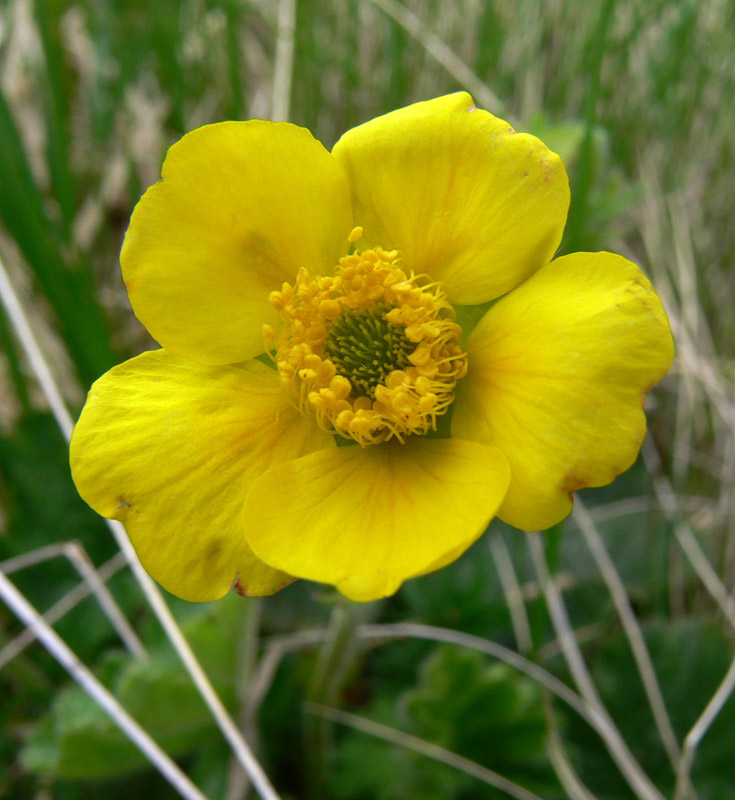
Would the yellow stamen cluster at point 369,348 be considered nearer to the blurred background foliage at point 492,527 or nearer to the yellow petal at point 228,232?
the yellow petal at point 228,232

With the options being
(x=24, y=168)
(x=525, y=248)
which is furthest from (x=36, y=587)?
(x=525, y=248)

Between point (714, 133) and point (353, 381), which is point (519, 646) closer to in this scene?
point (353, 381)

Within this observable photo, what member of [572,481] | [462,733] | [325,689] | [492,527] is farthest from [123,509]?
[492,527]

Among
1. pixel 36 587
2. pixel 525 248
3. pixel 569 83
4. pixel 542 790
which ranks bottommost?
pixel 542 790

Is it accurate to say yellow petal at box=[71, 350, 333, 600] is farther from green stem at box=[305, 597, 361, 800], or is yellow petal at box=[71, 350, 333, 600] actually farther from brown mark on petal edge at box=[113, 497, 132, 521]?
green stem at box=[305, 597, 361, 800]

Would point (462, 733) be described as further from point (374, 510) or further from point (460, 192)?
point (460, 192)

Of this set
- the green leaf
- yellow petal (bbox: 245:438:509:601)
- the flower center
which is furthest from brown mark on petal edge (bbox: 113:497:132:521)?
the green leaf

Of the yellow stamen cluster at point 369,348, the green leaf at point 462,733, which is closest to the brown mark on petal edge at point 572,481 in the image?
the yellow stamen cluster at point 369,348

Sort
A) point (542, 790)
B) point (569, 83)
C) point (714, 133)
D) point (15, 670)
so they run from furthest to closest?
point (714, 133) < point (569, 83) < point (15, 670) < point (542, 790)
